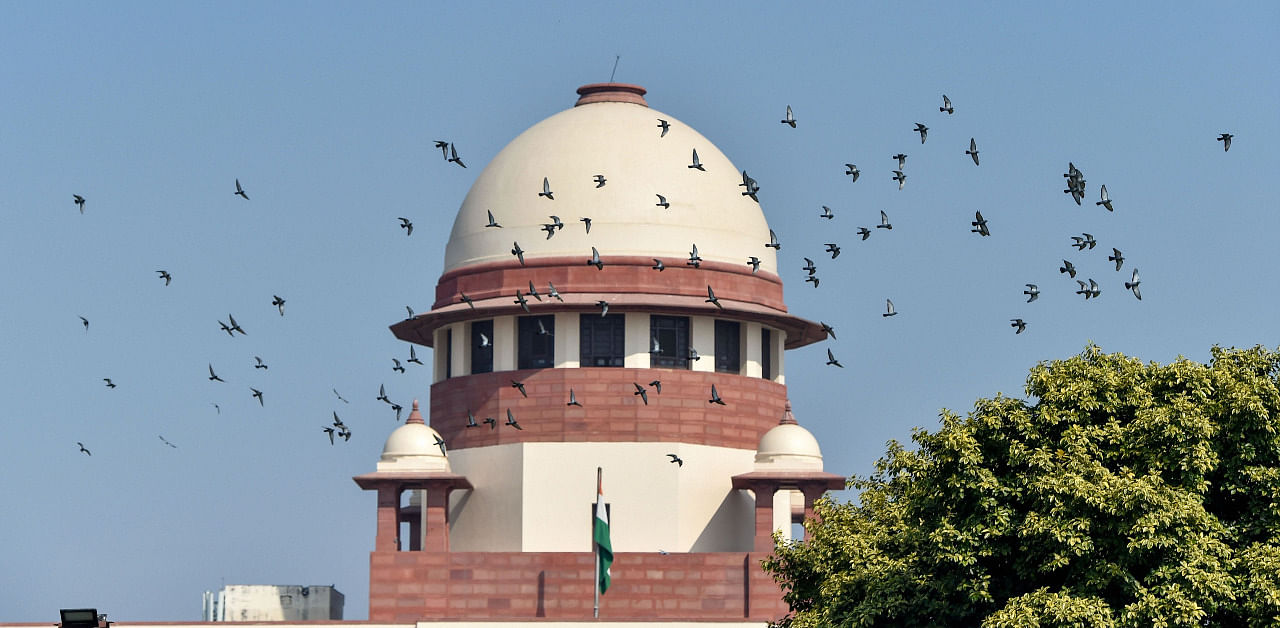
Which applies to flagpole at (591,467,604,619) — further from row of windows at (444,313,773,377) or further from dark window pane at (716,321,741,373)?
dark window pane at (716,321,741,373)

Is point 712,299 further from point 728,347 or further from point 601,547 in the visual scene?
point 601,547

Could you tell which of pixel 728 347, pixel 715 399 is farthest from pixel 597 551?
pixel 728 347

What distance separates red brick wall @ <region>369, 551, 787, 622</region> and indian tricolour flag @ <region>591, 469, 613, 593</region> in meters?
0.28

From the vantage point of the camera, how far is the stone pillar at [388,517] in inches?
2425

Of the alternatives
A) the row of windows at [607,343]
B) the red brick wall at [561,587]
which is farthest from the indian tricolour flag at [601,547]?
the row of windows at [607,343]

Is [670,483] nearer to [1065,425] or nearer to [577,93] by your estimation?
[577,93]

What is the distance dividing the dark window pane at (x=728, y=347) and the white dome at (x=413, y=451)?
6835 millimetres

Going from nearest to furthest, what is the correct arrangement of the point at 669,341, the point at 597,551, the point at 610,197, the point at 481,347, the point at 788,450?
1. the point at 597,551
2. the point at 788,450
3. the point at 669,341
4. the point at 610,197
5. the point at 481,347

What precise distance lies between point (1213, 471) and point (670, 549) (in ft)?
65.2

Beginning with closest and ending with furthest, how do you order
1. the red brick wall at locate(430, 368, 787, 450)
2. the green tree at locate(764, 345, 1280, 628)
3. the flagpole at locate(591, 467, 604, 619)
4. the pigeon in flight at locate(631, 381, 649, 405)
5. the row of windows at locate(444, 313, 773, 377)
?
1. the green tree at locate(764, 345, 1280, 628)
2. the flagpole at locate(591, 467, 604, 619)
3. the pigeon in flight at locate(631, 381, 649, 405)
4. the red brick wall at locate(430, 368, 787, 450)
5. the row of windows at locate(444, 313, 773, 377)

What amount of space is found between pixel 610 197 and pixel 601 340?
3442 mm

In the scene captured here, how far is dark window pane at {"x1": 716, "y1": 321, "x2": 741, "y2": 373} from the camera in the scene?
64.2 m

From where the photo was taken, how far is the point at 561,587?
60.2 meters

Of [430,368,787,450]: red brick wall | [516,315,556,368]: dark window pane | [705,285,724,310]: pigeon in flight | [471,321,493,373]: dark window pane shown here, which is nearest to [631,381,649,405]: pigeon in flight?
[430,368,787,450]: red brick wall
